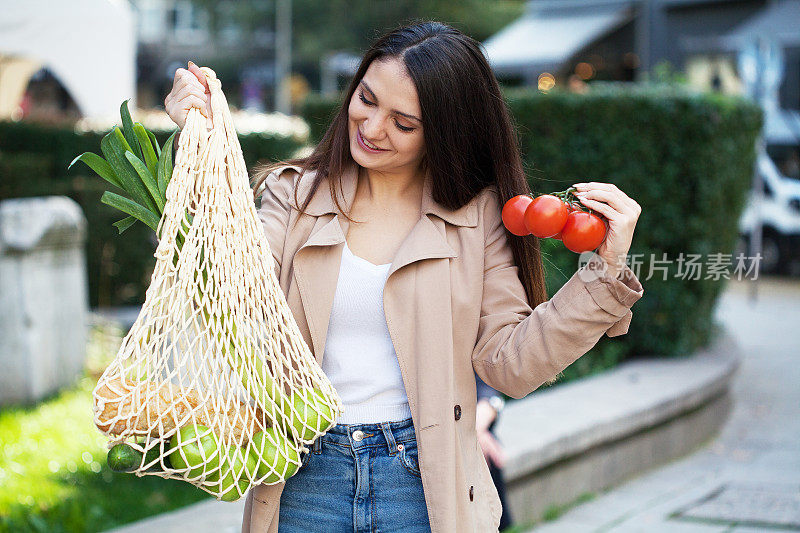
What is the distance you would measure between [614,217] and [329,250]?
65 centimetres

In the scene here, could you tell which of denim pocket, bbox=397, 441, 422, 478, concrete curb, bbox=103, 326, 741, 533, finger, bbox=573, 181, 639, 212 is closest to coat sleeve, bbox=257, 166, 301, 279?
denim pocket, bbox=397, 441, 422, 478

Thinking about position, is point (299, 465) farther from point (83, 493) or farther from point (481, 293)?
point (83, 493)

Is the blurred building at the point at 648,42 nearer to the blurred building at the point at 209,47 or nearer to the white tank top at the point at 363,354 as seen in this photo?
the white tank top at the point at 363,354

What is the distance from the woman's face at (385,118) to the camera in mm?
2047

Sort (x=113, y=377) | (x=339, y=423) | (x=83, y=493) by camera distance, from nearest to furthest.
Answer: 1. (x=113, y=377)
2. (x=339, y=423)
3. (x=83, y=493)

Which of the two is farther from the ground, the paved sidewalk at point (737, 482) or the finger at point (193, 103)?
the finger at point (193, 103)

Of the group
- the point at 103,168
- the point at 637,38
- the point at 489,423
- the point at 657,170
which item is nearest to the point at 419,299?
the point at 103,168

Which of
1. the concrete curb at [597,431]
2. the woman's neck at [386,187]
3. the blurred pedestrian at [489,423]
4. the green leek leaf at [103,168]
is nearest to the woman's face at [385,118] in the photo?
the woman's neck at [386,187]

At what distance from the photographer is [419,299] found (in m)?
2.05

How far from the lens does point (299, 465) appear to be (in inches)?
74.6

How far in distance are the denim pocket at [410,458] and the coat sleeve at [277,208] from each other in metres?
0.50

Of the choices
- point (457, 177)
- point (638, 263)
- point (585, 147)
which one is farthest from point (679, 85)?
point (457, 177)

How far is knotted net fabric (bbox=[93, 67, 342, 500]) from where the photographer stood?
172 cm

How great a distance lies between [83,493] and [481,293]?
117 inches
